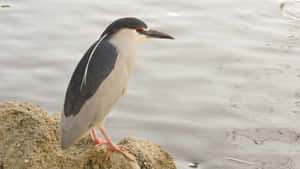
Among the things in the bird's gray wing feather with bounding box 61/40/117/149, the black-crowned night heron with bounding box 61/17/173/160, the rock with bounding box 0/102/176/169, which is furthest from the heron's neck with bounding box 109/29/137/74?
the rock with bounding box 0/102/176/169

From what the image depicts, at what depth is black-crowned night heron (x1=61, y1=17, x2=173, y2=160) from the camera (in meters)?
4.15

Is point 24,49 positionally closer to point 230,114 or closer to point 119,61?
point 230,114

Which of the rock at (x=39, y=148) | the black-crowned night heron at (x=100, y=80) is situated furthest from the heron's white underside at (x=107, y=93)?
the rock at (x=39, y=148)

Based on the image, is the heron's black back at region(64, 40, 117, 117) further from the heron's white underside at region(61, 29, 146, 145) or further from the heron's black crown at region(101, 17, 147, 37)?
the heron's black crown at region(101, 17, 147, 37)

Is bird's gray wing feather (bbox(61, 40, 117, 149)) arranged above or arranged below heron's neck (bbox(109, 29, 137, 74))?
below

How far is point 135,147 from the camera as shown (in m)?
4.63

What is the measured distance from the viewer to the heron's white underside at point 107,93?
13.6 ft

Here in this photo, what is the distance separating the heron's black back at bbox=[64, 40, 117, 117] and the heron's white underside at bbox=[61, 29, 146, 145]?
0.05 meters

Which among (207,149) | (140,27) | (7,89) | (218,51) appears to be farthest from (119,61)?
(218,51)

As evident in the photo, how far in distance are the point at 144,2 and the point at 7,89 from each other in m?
4.11

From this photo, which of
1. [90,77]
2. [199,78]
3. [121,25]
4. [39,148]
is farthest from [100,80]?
[199,78]

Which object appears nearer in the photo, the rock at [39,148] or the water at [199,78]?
the rock at [39,148]

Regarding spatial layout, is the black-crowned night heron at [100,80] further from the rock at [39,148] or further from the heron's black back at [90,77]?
the rock at [39,148]

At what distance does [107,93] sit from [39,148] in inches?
29.9
